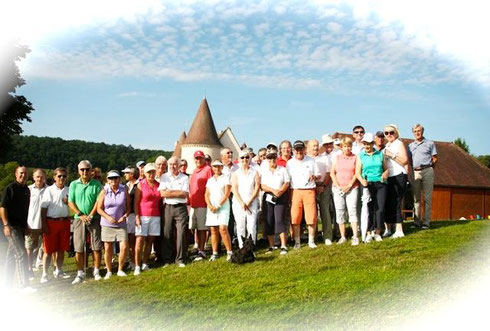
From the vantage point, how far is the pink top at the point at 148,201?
9.30 m

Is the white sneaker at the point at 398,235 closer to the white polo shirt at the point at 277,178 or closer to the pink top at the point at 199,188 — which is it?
the white polo shirt at the point at 277,178

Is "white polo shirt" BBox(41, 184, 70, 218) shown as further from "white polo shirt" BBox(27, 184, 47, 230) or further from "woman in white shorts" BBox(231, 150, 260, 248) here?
"woman in white shorts" BBox(231, 150, 260, 248)

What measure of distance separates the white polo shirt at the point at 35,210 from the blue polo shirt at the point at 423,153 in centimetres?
771

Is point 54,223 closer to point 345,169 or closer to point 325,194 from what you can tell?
point 325,194

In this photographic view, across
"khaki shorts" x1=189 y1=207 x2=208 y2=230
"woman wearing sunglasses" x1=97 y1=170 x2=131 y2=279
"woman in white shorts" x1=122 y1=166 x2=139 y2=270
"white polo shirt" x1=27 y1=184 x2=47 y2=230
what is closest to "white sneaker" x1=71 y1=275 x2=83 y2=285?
"woman wearing sunglasses" x1=97 y1=170 x2=131 y2=279

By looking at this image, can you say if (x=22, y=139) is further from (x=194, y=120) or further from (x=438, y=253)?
(x=194, y=120)

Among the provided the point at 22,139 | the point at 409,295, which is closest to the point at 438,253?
the point at 409,295

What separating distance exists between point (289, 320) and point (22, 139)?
863 cm

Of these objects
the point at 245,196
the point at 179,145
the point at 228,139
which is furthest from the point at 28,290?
the point at 228,139

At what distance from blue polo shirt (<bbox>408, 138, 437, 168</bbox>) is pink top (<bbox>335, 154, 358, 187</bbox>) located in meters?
1.83

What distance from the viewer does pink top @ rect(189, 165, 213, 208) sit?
971cm

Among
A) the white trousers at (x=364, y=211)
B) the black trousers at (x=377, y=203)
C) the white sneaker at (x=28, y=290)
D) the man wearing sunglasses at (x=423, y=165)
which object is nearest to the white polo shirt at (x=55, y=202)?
the white sneaker at (x=28, y=290)

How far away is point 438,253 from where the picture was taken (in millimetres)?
7742

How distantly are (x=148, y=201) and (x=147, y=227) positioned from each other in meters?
0.50
